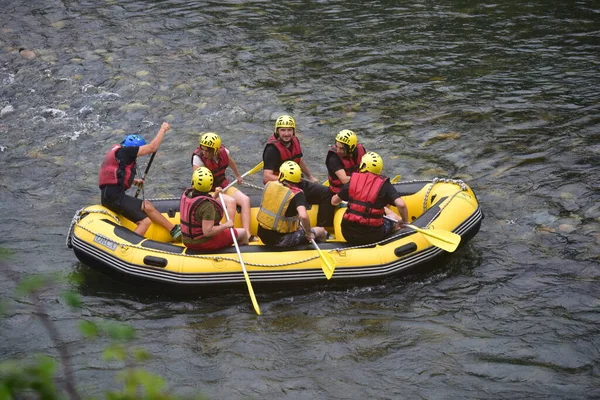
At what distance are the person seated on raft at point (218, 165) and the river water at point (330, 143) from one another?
105cm

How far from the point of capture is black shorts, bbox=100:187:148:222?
768 centimetres

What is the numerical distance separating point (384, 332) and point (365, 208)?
1256mm

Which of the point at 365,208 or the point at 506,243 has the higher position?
the point at 365,208

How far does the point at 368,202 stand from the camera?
7148mm

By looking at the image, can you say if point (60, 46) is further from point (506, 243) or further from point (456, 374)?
point (456, 374)

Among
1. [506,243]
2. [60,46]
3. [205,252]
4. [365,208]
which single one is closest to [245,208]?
[205,252]

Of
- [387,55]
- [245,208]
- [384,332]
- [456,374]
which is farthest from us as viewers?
[387,55]

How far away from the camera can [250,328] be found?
6676 mm

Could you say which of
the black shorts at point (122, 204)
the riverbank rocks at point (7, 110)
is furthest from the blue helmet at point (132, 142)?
the riverbank rocks at point (7, 110)

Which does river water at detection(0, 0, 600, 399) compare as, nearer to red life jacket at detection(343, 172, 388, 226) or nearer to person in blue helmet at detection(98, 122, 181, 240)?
red life jacket at detection(343, 172, 388, 226)

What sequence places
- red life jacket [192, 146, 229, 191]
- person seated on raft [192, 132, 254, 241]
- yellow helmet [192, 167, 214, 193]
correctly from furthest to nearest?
red life jacket [192, 146, 229, 191] < person seated on raft [192, 132, 254, 241] < yellow helmet [192, 167, 214, 193]

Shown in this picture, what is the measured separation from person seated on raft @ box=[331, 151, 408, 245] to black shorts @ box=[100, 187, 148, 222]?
2.17 metres

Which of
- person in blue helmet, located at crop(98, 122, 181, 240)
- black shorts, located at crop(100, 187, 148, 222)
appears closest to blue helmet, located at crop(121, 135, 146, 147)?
person in blue helmet, located at crop(98, 122, 181, 240)

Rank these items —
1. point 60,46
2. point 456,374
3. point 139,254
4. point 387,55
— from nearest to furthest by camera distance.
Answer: point 456,374 < point 139,254 < point 387,55 < point 60,46
